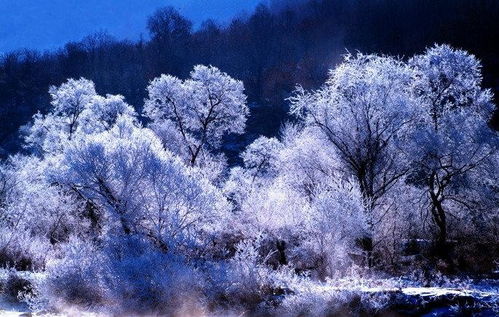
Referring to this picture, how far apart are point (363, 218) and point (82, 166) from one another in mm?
11855

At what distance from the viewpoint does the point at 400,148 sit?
24.2 m

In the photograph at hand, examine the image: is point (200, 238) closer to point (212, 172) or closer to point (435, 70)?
point (212, 172)

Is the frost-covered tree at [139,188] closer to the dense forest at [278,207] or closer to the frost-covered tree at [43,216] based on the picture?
the dense forest at [278,207]

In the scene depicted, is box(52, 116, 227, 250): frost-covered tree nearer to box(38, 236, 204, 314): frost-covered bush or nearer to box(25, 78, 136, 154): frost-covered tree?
box(38, 236, 204, 314): frost-covered bush

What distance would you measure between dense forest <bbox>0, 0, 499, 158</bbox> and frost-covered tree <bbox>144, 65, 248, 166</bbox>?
1142 inches

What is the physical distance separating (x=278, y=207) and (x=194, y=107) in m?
11.9

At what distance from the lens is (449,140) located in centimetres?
2412

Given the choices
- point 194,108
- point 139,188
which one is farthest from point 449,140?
point 194,108

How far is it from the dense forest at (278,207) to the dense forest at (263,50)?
3045 centimetres

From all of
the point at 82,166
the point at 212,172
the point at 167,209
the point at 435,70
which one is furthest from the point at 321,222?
the point at 212,172

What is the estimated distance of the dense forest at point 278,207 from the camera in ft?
55.7

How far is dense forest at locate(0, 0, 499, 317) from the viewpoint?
17.0 meters

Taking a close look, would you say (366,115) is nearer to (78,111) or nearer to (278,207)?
(278,207)

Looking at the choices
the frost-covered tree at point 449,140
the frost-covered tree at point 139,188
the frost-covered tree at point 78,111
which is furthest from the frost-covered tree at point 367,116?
the frost-covered tree at point 78,111
